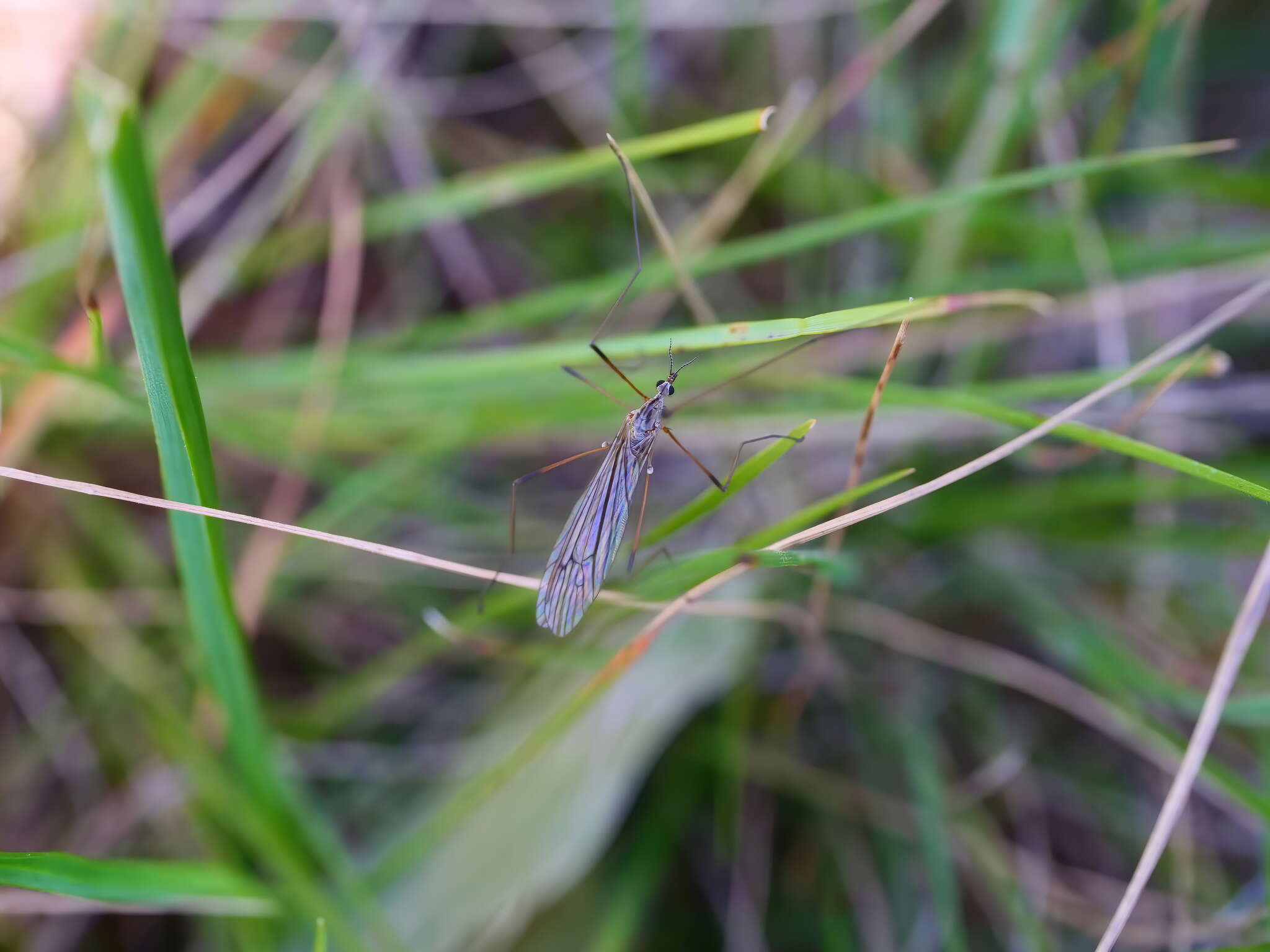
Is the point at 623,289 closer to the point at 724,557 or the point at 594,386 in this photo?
the point at 594,386

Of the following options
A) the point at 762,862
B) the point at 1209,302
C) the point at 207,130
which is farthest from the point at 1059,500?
the point at 207,130

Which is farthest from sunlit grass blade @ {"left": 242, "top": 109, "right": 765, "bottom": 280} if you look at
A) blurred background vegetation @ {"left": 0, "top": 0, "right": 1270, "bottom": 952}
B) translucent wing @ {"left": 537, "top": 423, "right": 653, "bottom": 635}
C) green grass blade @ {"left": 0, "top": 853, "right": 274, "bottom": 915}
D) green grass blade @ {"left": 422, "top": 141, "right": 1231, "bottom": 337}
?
green grass blade @ {"left": 0, "top": 853, "right": 274, "bottom": 915}

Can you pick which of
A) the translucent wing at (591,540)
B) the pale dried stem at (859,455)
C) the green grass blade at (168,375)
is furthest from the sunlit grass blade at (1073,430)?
the green grass blade at (168,375)

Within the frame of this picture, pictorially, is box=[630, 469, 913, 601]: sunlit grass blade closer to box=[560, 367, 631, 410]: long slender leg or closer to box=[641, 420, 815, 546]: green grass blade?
box=[641, 420, 815, 546]: green grass blade

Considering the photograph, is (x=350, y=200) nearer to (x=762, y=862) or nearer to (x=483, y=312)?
(x=483, y=312)

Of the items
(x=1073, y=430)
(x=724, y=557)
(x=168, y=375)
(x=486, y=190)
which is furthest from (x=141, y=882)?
(x=1073, y=430)

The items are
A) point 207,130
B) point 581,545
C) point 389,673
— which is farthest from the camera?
point 207,130
